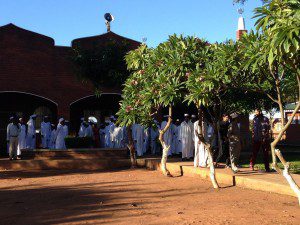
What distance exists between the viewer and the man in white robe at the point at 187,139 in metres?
14.5

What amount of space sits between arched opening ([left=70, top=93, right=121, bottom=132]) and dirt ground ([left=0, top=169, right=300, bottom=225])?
1178cm

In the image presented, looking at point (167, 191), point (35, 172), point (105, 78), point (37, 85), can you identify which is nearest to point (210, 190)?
point (167, 191)

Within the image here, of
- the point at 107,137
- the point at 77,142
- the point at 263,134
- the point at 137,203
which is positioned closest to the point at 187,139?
the point at 77,142

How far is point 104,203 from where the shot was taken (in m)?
7.34

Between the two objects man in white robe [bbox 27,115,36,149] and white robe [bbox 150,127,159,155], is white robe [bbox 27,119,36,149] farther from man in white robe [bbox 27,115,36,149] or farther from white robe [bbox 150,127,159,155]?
white robe [bbox 150,127,159,155]

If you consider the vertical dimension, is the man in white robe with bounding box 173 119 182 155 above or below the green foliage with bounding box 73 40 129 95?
below

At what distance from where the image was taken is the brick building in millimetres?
18672

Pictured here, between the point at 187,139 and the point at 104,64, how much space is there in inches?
159

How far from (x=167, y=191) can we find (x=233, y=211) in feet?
7.49

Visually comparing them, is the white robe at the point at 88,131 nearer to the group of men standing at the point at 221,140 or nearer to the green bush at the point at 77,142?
the group of men standing at the point at 221,140

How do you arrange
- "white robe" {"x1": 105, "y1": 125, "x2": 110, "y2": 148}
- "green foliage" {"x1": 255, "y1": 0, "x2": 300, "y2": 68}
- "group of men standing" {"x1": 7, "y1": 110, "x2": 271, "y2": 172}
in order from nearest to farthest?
1. "green foliage" {"x1": 255, "y1": 0, "x2": 300, "y2": 68}
2. "group of men standing" {"x1": 7, "y1": 110, "x2": 271, "y2": 172}
3. "white robe" {"x1": 105, "y1": 125, "x2": 110, "y2": 148}

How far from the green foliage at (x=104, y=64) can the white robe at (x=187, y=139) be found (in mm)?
2900

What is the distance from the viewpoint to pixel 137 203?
7.29 metres

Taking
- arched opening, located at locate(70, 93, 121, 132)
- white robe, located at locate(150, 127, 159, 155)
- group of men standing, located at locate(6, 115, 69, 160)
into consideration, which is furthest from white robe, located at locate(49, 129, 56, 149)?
white robe, located at locate(150, 127, 159, 155)
